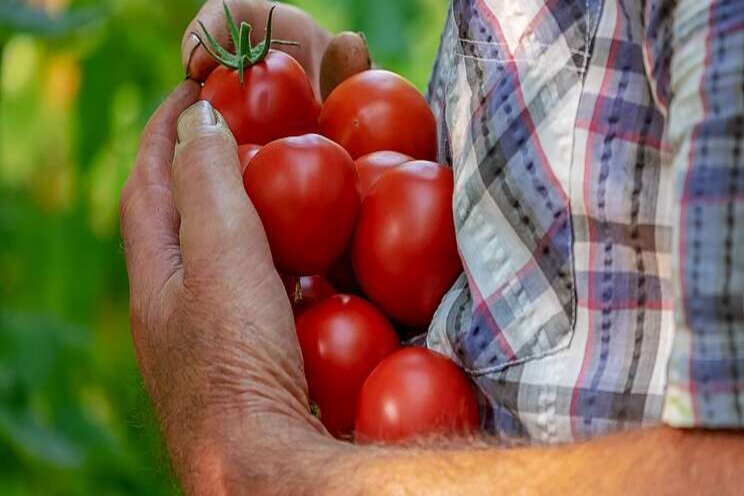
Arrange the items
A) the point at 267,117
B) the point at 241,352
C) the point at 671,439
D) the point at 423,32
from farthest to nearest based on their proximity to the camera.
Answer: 1. the point at 423,32
2. the point at 267,117
3. the point at 241,352
4. the point at 671,439

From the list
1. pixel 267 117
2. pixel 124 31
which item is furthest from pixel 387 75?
pixel 124 31

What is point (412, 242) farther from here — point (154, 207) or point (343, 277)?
point (154, 207)

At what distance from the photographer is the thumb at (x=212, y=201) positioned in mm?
785

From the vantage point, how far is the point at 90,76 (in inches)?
74.7

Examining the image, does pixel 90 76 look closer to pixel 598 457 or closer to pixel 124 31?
pixel 124 31

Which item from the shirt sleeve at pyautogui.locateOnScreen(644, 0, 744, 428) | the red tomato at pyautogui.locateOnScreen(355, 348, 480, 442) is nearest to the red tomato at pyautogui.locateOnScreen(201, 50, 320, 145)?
the red tomato at pyautogui.locateOnScreen(355, 348, 480, 442)

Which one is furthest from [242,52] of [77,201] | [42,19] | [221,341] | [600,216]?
[77,201]

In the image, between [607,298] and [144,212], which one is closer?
[607,298]

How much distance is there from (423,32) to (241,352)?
133 cm

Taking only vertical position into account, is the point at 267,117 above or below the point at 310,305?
above

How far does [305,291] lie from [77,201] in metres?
1.24

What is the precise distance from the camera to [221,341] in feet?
2.56

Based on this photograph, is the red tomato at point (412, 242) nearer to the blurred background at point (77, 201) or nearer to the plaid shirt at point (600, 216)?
the plaid shirt at point (600, 216)

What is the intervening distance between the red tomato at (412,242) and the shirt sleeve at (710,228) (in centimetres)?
24
